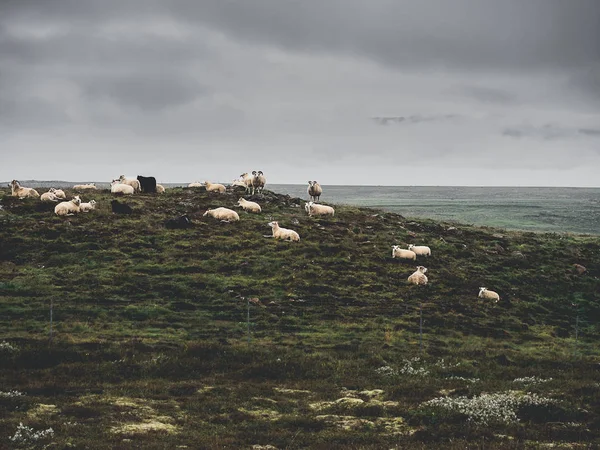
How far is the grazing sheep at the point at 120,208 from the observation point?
44.3 meters

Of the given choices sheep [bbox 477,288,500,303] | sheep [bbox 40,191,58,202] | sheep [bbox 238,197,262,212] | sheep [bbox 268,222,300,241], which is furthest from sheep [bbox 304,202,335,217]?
sheep [bbox 40,191,58,202]

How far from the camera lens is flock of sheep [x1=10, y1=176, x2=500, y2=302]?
39750 mm

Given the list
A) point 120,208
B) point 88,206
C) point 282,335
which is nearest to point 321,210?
point 120,208

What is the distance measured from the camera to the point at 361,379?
20672mm

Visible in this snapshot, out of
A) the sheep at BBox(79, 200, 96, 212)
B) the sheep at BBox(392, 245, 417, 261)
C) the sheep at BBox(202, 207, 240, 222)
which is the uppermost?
the sheep at BBox(79, 200, 96, 212)

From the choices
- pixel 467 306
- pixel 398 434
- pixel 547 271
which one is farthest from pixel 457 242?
pixel 398 434

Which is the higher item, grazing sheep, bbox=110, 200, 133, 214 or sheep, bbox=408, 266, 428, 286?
grazing sheep, bbox=110, 200, 133, 214

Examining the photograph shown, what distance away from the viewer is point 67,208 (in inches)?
1698

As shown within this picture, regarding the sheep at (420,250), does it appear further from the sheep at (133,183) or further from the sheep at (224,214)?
the sheep at (133,183)

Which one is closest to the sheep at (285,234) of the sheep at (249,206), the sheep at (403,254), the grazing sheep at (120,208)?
the sheep at (403,254)

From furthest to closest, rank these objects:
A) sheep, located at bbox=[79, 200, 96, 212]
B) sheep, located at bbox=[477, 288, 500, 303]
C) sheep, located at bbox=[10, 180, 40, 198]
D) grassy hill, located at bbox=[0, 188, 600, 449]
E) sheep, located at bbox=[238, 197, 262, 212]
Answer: sheep, located at bbox=[238, 197, 262, 212]
sheep, located at bbox=[10, 180, 40, 198]
sheep, located at bbox=[79, 200, 96, 212]
sheep, located at bbox=[477, 288, 500, 303]
grassy hill, located at bbox=[0, 188, 600, 449]

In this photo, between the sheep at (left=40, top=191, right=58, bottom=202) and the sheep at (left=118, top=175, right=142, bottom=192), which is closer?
the sheep at (left=40, top=191, right=58, bottom=202)

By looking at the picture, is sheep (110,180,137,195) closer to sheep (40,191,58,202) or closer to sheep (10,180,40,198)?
sheep (40,191,58,202)

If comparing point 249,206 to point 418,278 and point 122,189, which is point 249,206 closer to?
point 122,189
